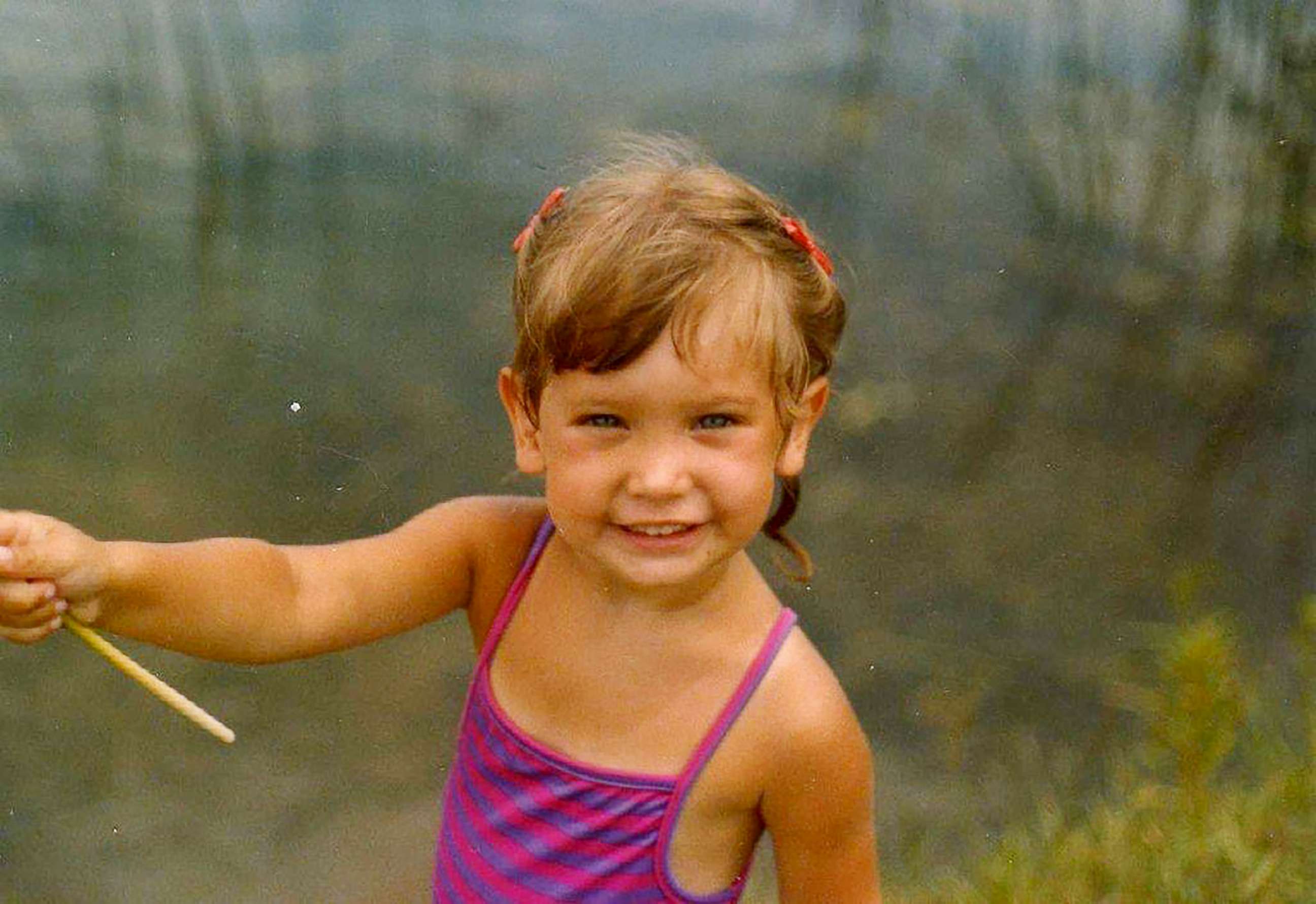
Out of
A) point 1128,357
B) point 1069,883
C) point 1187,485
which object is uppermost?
point 1128,357

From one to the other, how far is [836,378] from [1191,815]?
73cm

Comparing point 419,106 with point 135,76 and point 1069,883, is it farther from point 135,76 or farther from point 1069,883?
point 1069,883

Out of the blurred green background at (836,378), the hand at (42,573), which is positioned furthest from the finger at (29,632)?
the blurred green background at (836,378)

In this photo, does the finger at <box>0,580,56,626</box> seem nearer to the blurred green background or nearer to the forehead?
the forehead

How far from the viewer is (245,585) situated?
4.60 ft

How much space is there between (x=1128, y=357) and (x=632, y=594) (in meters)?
1.13

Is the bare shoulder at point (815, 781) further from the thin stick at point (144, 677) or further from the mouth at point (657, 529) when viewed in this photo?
the thin stick at point (144, 677)

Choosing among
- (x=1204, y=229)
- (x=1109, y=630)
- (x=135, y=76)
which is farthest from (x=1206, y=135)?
(x=135, y=76)

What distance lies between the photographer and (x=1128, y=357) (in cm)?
234

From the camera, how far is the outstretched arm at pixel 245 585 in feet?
3.90

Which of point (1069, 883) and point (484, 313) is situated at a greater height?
point (484, 313)

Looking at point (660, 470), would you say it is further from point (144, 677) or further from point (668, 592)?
point (144, 677)

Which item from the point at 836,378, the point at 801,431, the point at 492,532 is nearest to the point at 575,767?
the point at 492,532

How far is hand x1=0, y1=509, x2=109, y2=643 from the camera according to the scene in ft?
3.82
